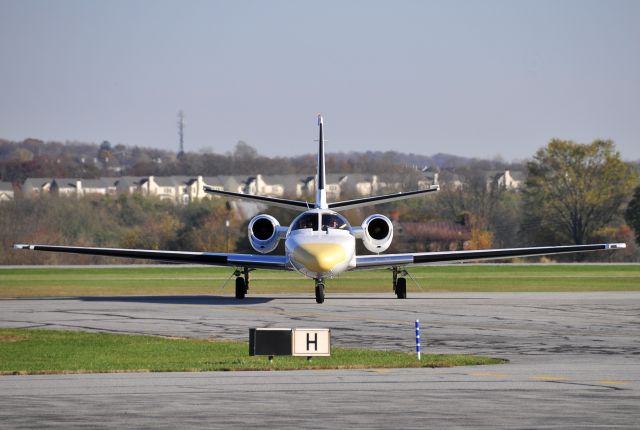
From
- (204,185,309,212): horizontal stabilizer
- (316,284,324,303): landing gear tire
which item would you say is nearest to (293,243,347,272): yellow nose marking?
(316,284,324,303): landing gear tire

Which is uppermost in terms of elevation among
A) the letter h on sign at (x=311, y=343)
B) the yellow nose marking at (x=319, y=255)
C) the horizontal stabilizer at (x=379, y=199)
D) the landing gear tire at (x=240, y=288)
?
the horizontal stabilizer at (x=379, y=199)

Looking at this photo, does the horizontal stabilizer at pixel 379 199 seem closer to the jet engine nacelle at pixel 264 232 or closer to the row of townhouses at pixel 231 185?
the jet engine nacelle at pixel 264 232

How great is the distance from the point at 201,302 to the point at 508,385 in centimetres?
1945

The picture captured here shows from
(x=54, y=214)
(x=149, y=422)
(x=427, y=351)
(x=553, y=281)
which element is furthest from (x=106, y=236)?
(x=149, y=422)

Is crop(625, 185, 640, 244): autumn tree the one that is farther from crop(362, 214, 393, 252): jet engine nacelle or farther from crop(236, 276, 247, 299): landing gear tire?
crop(236, 276, 247, 299): landing gear tire

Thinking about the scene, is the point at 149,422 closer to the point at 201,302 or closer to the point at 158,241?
the point at 201,302

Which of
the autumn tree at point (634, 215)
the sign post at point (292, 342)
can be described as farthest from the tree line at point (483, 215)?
the sign post at point (292, 342)

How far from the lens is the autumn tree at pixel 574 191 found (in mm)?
87438

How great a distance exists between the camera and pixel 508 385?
15.9 meters

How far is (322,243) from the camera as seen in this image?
105 ft

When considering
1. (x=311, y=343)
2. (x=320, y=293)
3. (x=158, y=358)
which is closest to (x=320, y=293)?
(x=320, y=293)

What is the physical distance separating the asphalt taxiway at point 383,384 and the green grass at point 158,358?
2.36 ft

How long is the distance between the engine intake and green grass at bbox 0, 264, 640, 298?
4613mm

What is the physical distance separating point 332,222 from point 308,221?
2.24 feet
